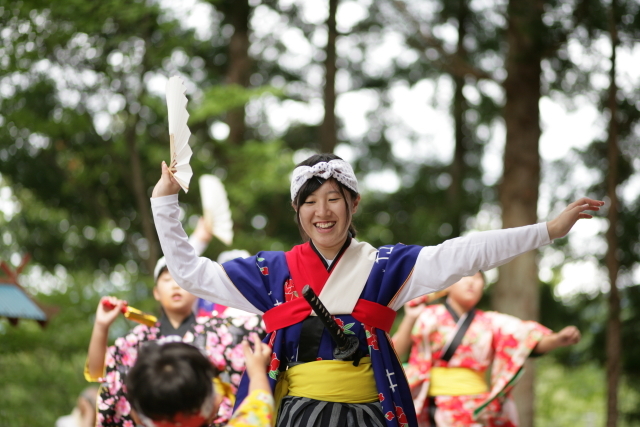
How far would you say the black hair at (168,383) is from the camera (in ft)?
7.06

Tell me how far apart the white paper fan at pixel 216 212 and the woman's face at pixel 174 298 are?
42.1 inches

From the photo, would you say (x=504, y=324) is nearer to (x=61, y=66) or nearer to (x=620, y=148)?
(x=620, y=148)

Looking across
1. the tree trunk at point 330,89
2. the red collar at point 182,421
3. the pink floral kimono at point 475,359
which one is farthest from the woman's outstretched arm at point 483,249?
the tree trunk at point 330,89

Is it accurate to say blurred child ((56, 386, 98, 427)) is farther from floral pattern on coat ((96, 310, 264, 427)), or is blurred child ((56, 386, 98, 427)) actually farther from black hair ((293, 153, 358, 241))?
black hair ((293, 153, 358, 241))

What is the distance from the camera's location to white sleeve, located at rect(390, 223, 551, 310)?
2428mm

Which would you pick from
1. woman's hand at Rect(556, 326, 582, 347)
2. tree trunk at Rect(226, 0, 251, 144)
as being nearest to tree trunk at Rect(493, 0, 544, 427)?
tree trunk at Rect(226, 0, 251, 144)

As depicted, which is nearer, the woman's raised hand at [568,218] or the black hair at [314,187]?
the woman's raised hand at [568,218]

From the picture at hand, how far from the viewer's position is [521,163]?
857 centimetres

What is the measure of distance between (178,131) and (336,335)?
2.92 feet

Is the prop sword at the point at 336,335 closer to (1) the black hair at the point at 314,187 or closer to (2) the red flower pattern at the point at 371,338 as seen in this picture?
(2) the red flower pattern at the point at 371,338

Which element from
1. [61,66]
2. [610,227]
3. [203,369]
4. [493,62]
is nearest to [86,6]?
[61,66]

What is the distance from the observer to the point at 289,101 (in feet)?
43.9

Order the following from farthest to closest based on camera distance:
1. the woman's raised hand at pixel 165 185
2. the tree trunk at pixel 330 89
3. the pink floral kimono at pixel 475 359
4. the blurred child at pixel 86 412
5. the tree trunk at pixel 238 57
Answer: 1. the tree trunk at pixel 238 57
2. the tree trunk at pixel 330 89
3. the blurred child at pixel 86 412
4. the pink floral kimono at pixel 475 359
5. the woman's raised hand at pixel 165 185

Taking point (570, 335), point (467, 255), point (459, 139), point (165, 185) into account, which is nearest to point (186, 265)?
point (165, 185)
